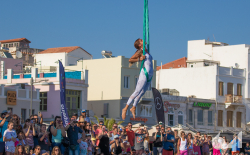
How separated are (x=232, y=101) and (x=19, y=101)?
2344 cm

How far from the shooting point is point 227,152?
22172 millimetres

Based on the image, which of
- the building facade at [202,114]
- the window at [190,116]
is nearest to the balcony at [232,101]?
the building facade at [202,114]

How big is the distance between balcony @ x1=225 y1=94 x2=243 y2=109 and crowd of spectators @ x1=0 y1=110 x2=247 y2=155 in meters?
27.1

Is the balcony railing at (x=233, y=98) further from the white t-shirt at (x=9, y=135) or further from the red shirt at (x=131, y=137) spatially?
the white t-shirt at (x=9, y=135)

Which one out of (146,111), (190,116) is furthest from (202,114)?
(146,111)

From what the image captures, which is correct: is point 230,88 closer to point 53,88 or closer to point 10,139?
point 53,88

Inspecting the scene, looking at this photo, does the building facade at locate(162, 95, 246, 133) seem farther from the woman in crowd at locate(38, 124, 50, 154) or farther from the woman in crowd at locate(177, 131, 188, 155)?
the woman in crowd at locate(38, 124, 50, 154)

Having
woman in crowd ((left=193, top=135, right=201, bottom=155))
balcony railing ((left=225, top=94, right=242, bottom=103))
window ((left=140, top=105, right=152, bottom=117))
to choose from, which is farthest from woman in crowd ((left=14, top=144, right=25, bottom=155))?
balcony railing ((left=225, top=94, right=242, bottom=103))

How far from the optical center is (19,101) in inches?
1241

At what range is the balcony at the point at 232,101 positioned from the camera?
4669 cm

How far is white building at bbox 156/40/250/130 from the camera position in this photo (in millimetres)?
46406

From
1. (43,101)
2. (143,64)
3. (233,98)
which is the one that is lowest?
(43,101)

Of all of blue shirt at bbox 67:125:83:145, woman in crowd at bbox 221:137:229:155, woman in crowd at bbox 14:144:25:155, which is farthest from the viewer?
woman in crowd at bbox 221:137:229:155

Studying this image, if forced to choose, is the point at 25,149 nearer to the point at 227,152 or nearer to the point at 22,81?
the point at 227,152
